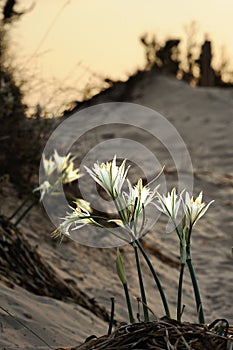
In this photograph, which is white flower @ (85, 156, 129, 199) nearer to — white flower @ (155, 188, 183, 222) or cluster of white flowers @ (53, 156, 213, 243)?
cluster of white flowers @ (53, 156, 213, 243)

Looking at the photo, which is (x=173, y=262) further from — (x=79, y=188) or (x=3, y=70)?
(x=3, y=70)

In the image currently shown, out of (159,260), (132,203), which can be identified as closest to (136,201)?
(132,203)

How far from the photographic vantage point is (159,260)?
26.6ft

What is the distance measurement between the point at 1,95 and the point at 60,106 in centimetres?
52

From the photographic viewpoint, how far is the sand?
4363 millimetres

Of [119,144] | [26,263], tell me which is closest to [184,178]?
[119,144]

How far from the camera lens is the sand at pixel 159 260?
4.36 m

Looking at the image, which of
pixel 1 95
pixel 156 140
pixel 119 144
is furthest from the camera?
pixel 156 140

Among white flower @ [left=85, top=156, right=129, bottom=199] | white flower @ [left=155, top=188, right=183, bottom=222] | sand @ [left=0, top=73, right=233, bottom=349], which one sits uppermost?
white flower @ [left=85, top=156, right=129, bottom=199]

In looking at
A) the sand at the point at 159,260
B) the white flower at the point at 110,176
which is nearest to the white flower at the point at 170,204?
the white flower at the point at 110,176

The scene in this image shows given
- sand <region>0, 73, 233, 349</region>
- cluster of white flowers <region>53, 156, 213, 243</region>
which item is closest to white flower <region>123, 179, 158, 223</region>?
cluster of white flowers <region>53, 156, 213, 243</region>

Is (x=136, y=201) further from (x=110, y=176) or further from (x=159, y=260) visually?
(x=159, y=260)

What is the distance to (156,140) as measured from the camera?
1379 centimetres

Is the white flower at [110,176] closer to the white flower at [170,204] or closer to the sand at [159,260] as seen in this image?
the white flower at [170,204]
